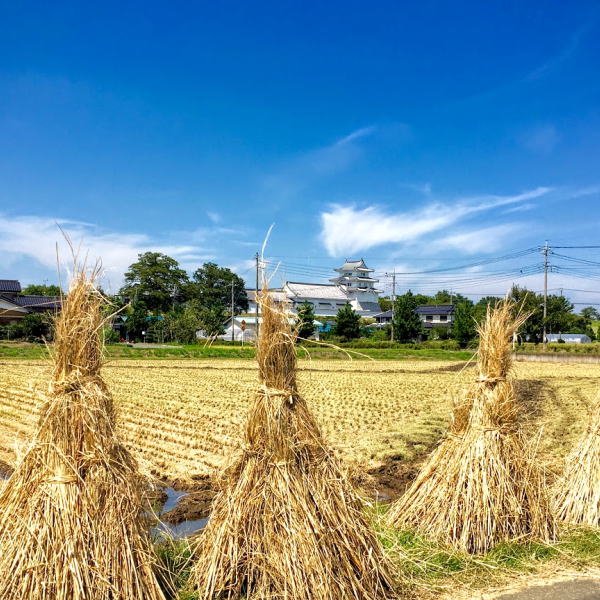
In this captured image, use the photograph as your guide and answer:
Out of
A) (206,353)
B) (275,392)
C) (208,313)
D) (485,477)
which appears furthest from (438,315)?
(275,392)

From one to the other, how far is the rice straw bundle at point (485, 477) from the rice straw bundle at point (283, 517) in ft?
3.68

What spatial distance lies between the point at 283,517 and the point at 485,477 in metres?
1.98

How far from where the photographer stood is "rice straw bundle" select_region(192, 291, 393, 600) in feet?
11.4

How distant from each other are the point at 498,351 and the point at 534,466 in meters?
1.05

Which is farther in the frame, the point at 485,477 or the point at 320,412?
the point at 320,412

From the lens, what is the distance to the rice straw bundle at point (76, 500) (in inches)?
121

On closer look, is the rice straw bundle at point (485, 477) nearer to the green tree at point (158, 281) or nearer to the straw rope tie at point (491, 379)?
the straw rope tie at point (491, 379)

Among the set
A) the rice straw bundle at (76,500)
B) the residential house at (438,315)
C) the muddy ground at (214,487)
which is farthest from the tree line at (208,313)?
the rice straw bundle at (76,500)

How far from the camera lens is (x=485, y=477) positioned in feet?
15.2

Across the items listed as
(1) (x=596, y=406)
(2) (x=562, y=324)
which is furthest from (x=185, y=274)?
(1) (x=596, y=406)

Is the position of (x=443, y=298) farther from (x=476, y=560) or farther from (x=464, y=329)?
(x=476, y=560)

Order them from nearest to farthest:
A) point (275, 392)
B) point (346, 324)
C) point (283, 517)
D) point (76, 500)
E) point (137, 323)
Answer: point (76, 500) → point (283, 517) → point (275, 392) → point (346, 324) → point (137, 323)

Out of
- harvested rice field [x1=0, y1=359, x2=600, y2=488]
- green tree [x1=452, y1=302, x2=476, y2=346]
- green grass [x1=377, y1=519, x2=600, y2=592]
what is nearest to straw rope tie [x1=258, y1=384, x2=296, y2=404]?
harvested rice field [x1=0, y1=359, x2=600, y2=488]

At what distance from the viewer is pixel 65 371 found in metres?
3.28
